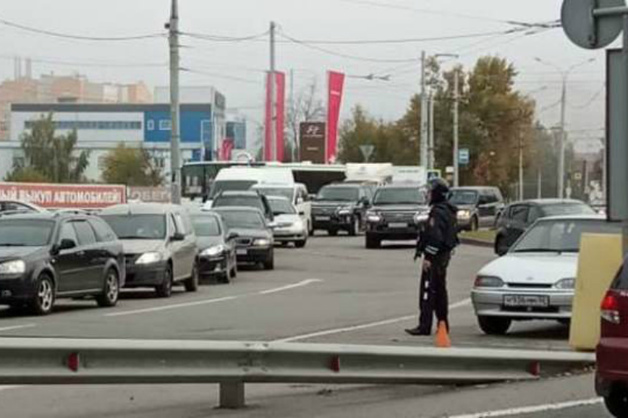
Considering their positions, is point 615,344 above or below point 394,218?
above

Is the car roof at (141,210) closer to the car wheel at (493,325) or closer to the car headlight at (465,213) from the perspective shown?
the car wheel at (493,325)

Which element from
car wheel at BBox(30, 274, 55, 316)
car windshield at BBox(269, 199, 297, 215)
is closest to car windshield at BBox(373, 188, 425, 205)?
car windshield at BBox(269, 199, 297, 215)

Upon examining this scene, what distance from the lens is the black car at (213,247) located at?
90.8 feet

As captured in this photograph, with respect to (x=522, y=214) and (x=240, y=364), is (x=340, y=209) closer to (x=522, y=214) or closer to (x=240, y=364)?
(x=522, y=214)

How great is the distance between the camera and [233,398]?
10.7 metres

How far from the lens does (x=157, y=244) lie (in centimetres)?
2431

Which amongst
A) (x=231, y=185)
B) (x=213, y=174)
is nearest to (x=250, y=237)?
(x=231, y=185)

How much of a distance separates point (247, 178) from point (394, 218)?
30.8 feet

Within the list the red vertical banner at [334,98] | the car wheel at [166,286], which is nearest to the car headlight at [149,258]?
the car wheel at [166,286]

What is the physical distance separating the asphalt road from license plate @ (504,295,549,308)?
43 centimetres

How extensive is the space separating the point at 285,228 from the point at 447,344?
3034cm

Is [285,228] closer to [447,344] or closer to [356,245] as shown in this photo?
[356,245]

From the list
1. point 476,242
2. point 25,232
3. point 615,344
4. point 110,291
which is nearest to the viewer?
point 615,344

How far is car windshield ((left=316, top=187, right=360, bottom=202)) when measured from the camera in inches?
2114
